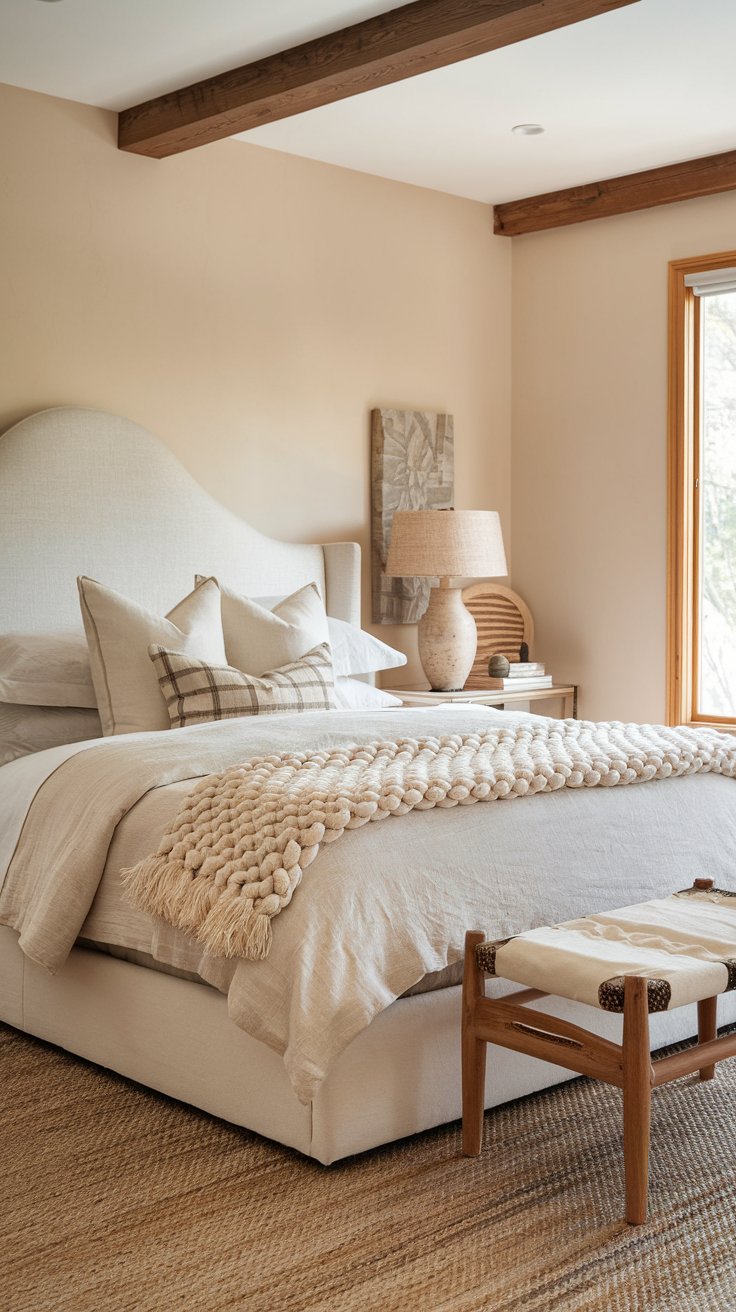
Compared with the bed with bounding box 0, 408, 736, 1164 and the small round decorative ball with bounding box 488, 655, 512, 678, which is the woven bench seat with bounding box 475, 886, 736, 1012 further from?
the small round decorative ball with bounding box 488, 655, 512, 678

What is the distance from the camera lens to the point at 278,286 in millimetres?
4590

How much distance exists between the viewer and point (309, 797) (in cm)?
237

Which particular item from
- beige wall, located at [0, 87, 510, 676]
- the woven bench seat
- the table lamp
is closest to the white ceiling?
beige wall, located at [0, 87, 510, 676]

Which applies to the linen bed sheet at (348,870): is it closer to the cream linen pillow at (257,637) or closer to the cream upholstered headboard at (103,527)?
the cream linen pillow at (257,637)

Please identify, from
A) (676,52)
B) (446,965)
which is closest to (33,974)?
(446,965)

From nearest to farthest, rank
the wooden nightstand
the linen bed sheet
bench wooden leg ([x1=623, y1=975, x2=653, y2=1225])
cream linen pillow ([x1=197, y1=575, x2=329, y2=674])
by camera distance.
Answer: bench wooden leg ([x1=623, y1=975, x2=653, y2=1225])
the linen bed sheet
cream linen pillow ([x1=197, y1=575, x2=329, y2=674])
the wooden nightstand

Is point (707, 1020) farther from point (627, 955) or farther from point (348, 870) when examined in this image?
point (348, 870)

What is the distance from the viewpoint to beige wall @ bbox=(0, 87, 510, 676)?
12.9 ft

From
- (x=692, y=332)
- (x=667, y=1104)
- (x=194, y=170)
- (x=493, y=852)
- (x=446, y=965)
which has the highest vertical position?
(x=194, y=170)

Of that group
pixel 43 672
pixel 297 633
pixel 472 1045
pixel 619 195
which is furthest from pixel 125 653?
pixel 619 195

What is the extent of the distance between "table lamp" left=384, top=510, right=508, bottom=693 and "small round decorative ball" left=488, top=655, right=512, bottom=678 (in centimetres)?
19

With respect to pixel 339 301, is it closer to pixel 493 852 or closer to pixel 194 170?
pixel 194 170

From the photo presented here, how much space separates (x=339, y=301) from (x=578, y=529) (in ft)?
4.40

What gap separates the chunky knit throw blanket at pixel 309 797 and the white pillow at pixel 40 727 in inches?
34.5
